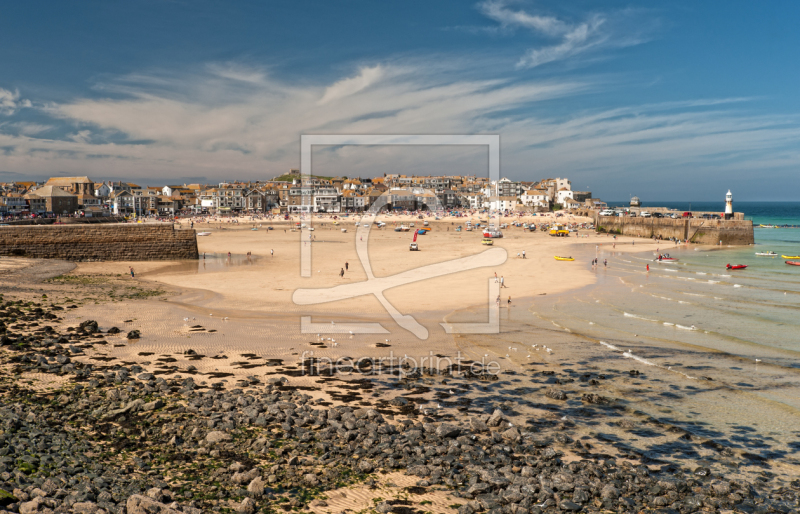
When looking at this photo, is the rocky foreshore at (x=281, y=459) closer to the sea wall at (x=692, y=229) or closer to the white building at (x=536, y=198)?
the sea wall at (x=692, y=229)

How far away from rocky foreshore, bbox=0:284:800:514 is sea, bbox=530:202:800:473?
7.92ft

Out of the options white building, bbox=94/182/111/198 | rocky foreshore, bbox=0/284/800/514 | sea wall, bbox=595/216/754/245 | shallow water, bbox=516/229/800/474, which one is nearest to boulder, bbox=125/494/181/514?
rocky foreshore, bbox=0/284/800/514

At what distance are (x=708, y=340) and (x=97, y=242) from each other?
40389 millimetres

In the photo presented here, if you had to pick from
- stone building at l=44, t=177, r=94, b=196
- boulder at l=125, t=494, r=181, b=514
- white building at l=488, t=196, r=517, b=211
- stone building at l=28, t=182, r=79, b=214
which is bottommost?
boulder at l=125, t=494, r=181, b=514

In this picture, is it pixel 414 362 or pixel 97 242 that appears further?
pixel 97 242

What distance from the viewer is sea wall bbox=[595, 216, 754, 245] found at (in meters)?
61.0

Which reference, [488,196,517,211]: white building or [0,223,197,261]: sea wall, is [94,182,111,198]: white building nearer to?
[0,223,197,261]: sea wall

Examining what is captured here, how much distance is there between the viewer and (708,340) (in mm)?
18500

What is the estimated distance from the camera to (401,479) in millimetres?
8234

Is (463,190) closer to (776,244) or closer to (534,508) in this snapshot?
(776,244)

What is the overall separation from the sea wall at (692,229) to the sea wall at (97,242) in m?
61.5

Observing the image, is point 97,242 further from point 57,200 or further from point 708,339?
point 57,200

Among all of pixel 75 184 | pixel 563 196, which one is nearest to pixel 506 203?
pixel 563 196

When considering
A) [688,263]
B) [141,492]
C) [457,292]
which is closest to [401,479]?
[141,492]
